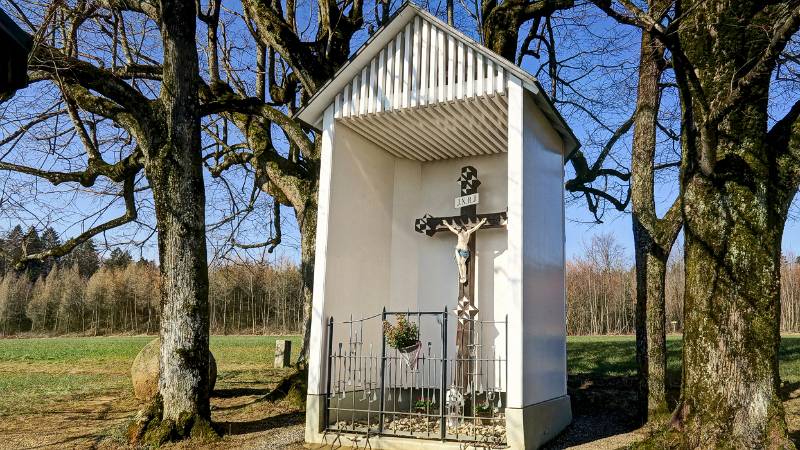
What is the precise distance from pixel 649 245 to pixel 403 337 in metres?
4.22

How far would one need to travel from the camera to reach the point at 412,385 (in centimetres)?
769

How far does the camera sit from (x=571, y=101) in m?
13.5

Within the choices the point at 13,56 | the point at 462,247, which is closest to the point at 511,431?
the point at 462,247

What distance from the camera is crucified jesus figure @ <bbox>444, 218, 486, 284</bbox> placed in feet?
28.4

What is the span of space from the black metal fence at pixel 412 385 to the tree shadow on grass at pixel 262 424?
41.9 inches

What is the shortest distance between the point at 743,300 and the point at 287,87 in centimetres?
992

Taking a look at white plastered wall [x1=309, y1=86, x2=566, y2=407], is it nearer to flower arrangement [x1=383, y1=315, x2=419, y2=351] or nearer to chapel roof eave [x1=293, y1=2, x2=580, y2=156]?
chapel roof eave [x1=293, y1=2, x2=580, y2=156]

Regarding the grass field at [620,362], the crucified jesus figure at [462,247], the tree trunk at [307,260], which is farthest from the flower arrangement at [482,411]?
the grass field at [620,362]

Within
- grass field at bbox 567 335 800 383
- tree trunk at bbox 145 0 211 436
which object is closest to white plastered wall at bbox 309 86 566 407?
tree trunk at bbox 145 0 211 436

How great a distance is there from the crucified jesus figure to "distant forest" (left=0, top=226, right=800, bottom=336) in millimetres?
30038

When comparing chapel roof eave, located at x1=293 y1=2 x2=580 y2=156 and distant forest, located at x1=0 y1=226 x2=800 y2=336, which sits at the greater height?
chapel roof eave, located at x1=293 y1=2 x2=580 y2=156

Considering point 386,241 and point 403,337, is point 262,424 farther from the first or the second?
point 386,241

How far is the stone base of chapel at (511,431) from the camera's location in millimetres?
6426

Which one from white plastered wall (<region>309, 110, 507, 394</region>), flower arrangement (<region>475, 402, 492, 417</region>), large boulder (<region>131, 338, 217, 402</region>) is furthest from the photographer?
large boulder (<region>131, 338, 217, 402</region>)
